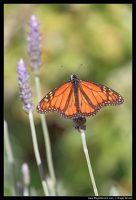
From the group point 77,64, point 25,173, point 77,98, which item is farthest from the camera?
point 77,64

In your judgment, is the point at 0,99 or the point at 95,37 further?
the point at 95,37

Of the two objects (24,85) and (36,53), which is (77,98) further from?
(36,53)

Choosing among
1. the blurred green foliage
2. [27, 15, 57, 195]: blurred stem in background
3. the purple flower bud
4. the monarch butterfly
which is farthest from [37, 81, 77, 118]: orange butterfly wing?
the blurred green foliage

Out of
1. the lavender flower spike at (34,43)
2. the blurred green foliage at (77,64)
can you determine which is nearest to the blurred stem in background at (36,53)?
the lavender flower spike at (34,43)

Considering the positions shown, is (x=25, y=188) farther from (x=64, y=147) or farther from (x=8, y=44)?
(x=8, y=44)

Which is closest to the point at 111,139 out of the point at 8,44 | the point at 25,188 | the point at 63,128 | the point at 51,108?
the point at 63,128

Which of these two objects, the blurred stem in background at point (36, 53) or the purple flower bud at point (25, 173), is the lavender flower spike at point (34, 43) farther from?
the purple flower bud at point (25, 173)

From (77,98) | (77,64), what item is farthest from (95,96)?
(77,64)
